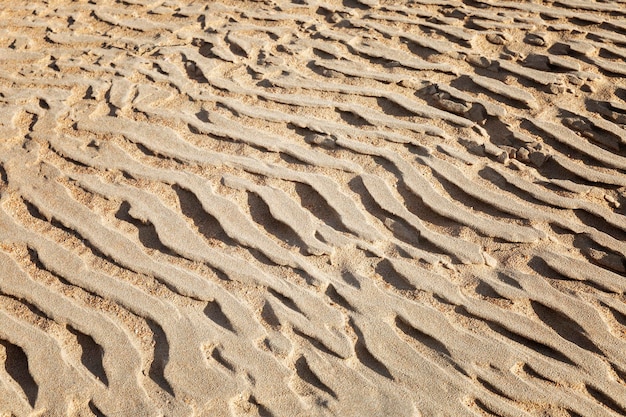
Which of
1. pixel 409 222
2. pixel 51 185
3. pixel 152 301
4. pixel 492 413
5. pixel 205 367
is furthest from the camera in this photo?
pixel 51 185

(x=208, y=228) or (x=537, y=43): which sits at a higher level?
(x=537, y=43)

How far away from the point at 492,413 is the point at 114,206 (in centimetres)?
202

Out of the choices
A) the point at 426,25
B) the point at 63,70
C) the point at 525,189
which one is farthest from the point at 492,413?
the point at 63,70

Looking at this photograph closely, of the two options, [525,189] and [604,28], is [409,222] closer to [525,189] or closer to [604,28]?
[525,189]

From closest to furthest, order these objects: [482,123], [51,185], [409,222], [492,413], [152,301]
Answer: [492,413], [152,301], [409,222], [51,185], [482,123]

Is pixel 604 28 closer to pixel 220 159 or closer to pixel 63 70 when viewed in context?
pixel 220 159

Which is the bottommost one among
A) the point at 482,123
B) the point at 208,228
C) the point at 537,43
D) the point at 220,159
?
the point at 208,228

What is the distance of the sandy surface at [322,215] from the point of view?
243 centimetres

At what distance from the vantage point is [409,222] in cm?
298

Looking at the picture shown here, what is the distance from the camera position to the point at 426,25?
4.24 meters

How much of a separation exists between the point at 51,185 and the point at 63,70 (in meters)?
1.22

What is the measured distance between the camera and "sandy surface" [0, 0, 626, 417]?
7.98ft

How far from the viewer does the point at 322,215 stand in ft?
9.99

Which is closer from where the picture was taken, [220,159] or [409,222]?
[409,222]
